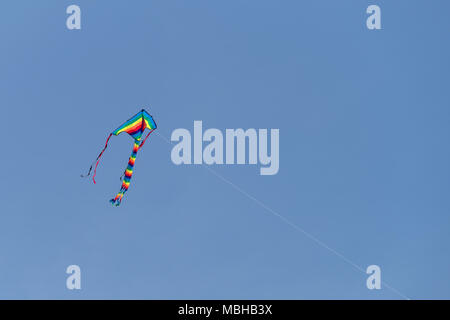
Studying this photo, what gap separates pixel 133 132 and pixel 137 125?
6 cm

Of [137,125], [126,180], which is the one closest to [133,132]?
[137,125]

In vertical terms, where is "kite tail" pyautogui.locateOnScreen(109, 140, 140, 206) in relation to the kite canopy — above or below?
below

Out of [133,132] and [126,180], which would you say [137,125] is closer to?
[133,132]

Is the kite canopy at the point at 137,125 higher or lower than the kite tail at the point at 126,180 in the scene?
higher

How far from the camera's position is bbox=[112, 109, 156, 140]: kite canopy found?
4125 mm

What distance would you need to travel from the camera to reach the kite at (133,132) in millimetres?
4125

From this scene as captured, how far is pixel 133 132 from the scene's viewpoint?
412 centimetres

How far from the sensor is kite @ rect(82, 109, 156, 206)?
4.12m

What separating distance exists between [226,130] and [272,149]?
1.20ft
